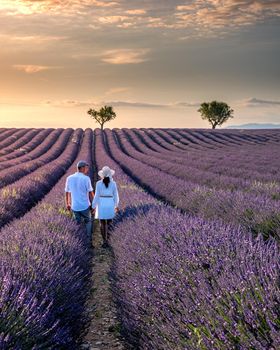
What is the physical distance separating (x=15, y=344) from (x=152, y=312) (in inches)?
44.6

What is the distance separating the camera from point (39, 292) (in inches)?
127

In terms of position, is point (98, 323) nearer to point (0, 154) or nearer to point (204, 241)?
point (204, 241)

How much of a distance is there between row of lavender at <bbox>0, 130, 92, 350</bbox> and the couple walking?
1435mm

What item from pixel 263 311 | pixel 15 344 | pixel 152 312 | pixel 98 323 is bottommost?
pixel 98 323

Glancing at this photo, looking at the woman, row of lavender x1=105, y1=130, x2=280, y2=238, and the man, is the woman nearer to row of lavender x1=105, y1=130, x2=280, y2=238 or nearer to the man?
the man

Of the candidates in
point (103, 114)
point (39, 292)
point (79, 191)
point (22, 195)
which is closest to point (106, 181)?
point (79, 191)

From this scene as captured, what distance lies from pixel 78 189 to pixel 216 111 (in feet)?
195

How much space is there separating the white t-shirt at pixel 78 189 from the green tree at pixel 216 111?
5908 centimetres

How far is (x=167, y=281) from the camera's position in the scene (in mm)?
3281

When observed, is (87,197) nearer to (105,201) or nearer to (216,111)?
(105,201)

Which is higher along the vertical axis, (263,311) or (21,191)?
(263,311)

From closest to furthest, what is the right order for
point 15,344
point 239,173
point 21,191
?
point 15,344, point 21,191, point 239,173

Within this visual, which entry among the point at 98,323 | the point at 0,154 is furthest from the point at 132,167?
the point at 98,323

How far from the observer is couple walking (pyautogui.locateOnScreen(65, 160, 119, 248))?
7.40 m
